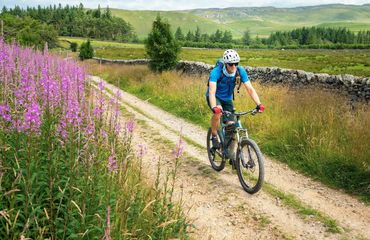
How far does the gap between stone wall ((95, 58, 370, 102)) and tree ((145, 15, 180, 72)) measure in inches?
76.2

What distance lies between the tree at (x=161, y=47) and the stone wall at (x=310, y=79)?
1935 mm

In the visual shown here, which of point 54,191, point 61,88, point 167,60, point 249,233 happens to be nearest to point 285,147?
point 249,233

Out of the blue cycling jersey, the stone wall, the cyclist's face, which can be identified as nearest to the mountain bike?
the blue cycling jersey

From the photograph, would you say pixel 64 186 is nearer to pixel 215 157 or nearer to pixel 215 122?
pixel 215 122

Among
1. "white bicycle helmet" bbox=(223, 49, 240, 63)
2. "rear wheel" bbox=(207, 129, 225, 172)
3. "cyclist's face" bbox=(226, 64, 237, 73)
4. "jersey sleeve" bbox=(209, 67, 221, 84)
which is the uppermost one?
"white bicycle helmet" bbox=(223, 49, 240, 63)

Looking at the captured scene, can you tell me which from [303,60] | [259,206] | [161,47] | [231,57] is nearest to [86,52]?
[161,47]

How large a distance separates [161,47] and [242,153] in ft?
53.9

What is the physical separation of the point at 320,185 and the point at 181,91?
10.2 meters

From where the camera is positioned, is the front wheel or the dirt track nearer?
the dirt track

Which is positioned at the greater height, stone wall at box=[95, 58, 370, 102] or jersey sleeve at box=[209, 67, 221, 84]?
jersey sleeve at box=[209, 67, 221, 84]

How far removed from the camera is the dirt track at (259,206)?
17.1 ft

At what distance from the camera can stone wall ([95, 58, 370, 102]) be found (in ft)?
35.7

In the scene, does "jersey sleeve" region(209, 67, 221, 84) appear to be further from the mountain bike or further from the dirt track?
the dirt track

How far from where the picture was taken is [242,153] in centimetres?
680
